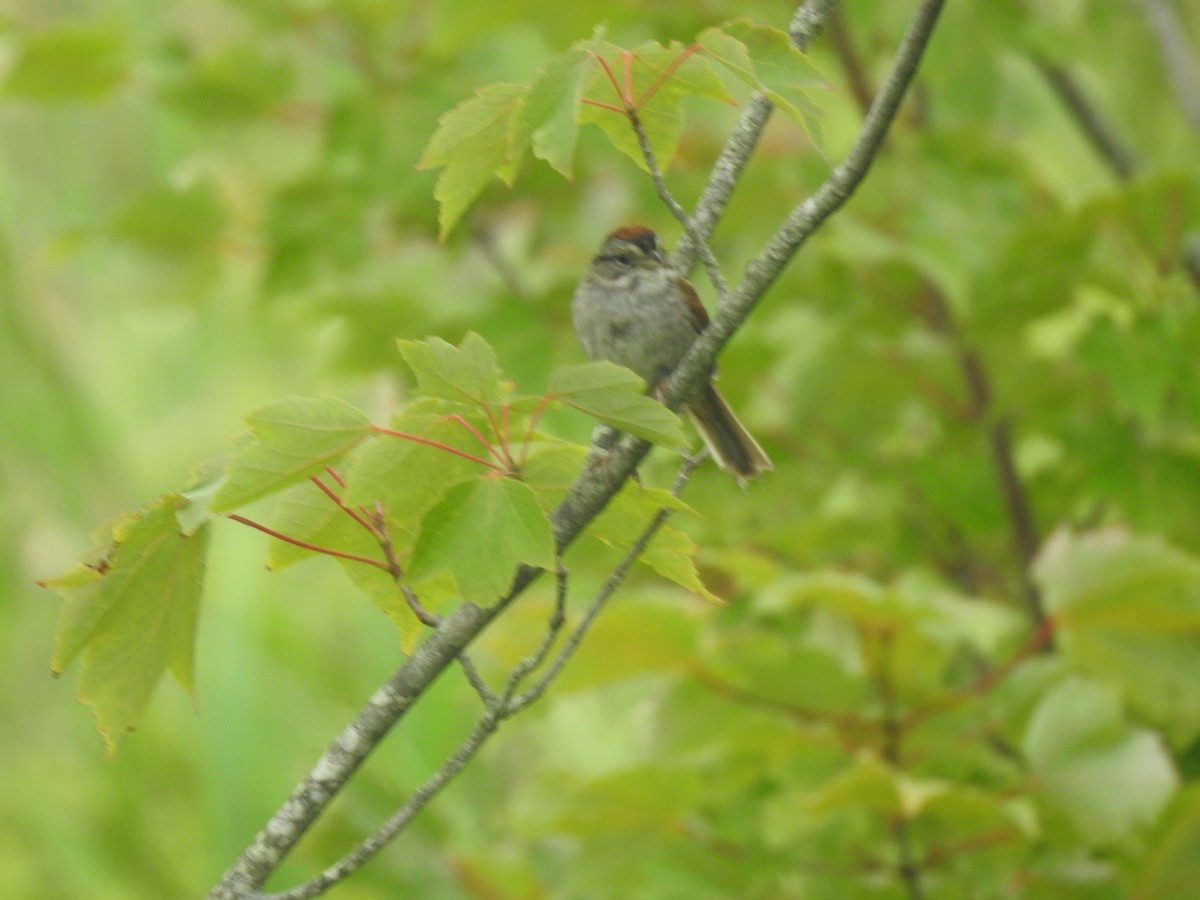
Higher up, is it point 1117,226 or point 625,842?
point 1117,226

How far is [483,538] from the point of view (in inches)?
29.0

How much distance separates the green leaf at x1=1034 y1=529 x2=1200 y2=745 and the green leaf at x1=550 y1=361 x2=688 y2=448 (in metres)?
Result: 0.91

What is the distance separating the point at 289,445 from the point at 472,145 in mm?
220

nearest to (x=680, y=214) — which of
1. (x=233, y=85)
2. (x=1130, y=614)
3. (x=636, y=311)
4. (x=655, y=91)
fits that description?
(x=655, y=91)

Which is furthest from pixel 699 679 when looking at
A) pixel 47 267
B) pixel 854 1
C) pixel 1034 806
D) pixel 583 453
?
pixel 47 267

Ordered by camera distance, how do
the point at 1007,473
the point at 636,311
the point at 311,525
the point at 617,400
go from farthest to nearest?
the point at 1007,473 < the point at 636,311 < the point at 311,525 < the point at 617,400

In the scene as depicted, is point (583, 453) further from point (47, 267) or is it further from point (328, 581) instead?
point (47, 267)

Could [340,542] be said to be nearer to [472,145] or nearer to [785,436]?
[472,145]

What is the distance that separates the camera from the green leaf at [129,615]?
0.79m

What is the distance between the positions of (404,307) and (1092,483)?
0.97m

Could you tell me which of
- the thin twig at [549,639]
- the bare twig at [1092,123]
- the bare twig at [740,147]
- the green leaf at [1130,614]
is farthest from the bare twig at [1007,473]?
the thin twig at [549,639]

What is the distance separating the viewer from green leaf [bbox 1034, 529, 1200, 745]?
1447mm

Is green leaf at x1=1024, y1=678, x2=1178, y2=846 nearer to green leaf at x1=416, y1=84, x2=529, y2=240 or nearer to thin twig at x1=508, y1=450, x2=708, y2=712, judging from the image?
thin twig at x1=508, y1=450, x2=708, y2=712

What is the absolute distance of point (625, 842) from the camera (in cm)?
158
